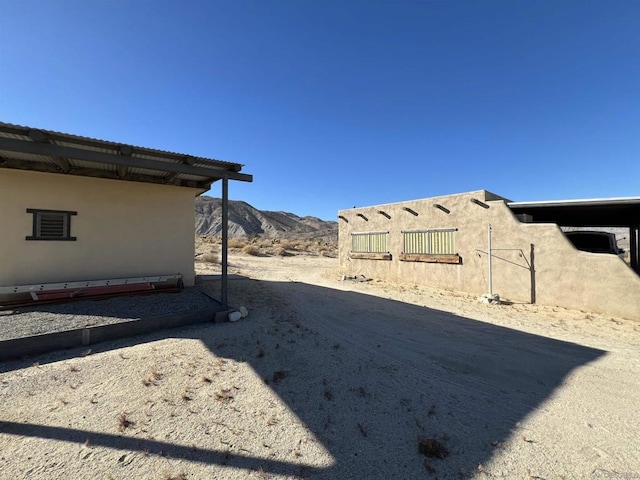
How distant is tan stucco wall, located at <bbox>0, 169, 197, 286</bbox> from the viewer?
613cm

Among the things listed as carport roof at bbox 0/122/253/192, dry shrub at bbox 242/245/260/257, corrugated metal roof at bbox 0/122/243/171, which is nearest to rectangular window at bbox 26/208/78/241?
carport roof at bbox 0/122/253/192

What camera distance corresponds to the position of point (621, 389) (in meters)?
3.31

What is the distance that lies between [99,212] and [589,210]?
47.3ft

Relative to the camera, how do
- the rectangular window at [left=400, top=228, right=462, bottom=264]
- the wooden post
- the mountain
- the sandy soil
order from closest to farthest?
the sandy soil < the rectangular window at [left=400, top=228, right=462, bottom=264] < the wooden post < the mountain

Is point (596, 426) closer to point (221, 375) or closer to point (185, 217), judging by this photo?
point (221, 375)

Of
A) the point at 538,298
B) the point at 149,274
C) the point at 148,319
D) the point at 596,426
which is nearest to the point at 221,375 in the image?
the point at 148,319

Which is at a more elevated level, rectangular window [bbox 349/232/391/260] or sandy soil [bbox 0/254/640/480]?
rectangular window [bbox 349/232/391/260]

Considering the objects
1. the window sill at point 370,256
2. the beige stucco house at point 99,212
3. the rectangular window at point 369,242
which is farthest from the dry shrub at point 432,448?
the rectangular window at point 369,242

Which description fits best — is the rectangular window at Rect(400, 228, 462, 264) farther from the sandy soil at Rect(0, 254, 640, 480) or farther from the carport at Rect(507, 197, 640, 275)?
the sandy soil at Rect(0, 254, 640, 480)

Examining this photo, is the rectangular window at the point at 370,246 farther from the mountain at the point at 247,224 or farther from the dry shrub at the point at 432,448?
the mountain at the point at 247,224

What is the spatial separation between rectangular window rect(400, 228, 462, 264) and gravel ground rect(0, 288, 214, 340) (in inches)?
310

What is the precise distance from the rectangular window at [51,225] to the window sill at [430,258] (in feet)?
34.5

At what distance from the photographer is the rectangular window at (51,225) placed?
6.30 m

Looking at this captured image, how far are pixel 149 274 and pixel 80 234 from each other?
5.83 ft
